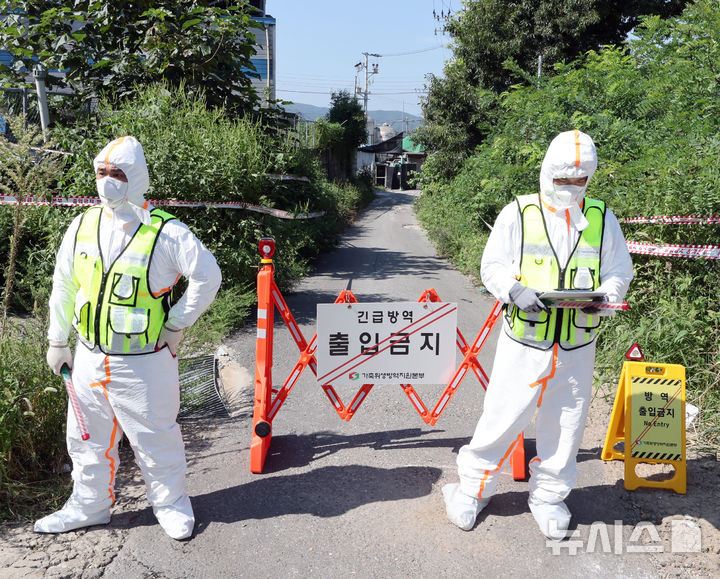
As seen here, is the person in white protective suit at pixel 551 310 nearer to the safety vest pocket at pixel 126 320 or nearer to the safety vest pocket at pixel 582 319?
the safety vest pocket at pixel 582 319

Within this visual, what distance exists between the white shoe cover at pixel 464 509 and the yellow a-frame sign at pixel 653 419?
42.8 inches

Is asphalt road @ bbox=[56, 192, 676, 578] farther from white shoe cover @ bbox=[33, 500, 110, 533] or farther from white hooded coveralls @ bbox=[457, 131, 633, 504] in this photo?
white hooded coveralls @ bbox=[457, 131, 633, 504]

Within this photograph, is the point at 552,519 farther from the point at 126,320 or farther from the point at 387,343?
the point at 126,320

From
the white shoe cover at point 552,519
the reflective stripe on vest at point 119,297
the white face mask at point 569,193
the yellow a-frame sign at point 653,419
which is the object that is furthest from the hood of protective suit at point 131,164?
the yellow a-frame sign at point 653,419

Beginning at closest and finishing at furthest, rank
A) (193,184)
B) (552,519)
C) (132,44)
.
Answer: (552,519) → (193,184) → (132,44)

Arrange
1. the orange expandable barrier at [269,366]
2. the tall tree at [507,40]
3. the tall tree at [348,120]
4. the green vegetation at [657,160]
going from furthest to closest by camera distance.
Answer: the tall tree at [348,120] → the tall tree at [507,40] → the green vegetation at [657,160] → the orange expandable barrier at [269,366]

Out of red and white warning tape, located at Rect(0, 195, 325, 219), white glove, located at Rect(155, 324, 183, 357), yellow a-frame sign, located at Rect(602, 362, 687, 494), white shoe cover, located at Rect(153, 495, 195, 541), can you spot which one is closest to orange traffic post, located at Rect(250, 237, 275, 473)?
white shoe cover, located at Rect(153, 495, 195, 541)

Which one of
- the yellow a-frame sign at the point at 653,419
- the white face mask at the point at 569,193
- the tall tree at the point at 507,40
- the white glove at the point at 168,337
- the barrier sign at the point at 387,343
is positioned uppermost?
the tall tree at the point at 507,40

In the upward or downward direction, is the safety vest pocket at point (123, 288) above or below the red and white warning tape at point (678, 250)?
below

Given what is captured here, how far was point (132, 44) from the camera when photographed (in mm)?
8906

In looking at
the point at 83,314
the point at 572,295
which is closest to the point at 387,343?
the point at 572,295

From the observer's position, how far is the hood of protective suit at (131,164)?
2.95 meters

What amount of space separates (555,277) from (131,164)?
2.25m

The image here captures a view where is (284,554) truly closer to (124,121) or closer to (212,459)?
(212,459)
